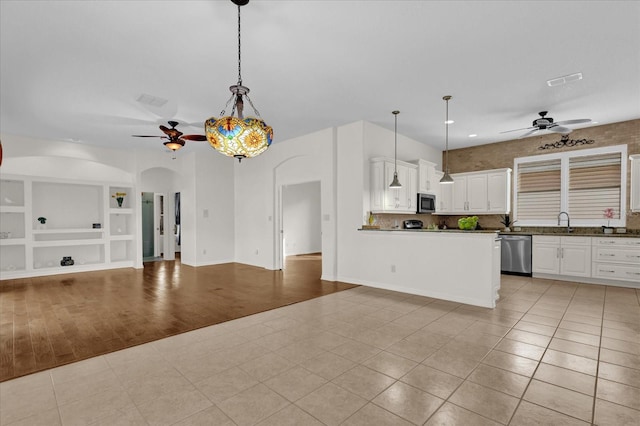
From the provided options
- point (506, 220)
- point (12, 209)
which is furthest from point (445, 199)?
point (12, 209)

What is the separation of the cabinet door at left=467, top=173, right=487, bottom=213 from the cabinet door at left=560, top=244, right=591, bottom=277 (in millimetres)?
1811

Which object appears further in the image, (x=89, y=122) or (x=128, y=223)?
(x=128, y=223)

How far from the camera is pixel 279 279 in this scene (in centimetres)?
636

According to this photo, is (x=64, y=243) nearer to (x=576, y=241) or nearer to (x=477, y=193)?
(x=477, y=193)

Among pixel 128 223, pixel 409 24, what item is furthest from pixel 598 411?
pixel 128 223

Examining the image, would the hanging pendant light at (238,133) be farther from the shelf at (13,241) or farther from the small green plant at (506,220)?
the shelf at (13,241)

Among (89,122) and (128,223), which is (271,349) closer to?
(89,122)

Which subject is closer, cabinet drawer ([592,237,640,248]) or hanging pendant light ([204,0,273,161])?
hanging pendant light ([204,0,273,161])

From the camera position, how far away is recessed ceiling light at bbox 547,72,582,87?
3836 millimetres

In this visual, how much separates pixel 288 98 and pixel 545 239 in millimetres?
5812

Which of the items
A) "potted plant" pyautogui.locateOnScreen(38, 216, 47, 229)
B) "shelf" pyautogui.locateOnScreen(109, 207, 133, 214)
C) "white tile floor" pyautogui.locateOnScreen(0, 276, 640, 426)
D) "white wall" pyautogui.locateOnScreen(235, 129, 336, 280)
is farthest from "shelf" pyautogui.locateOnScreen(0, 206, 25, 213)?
"white tile floor" pyautogui.locateOnScreen(0, 276, 640, 426)

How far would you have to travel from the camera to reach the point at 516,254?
6555mm

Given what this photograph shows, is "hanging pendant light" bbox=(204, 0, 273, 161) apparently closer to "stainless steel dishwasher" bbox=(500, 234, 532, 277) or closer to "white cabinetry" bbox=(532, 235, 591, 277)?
"stainless steel dishwasher" bbox=(500, 234, 532, 277)

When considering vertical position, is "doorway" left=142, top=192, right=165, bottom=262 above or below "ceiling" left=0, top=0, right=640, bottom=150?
below
